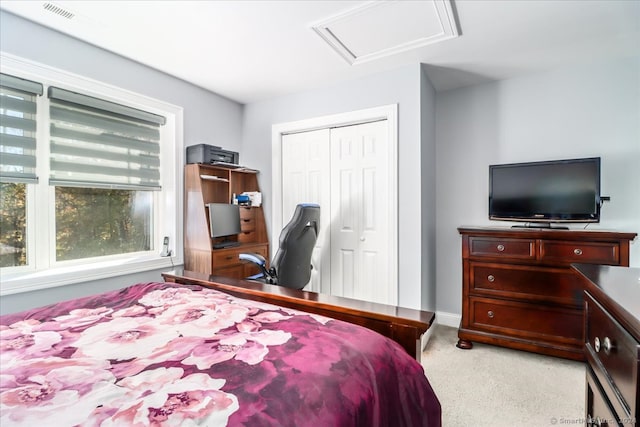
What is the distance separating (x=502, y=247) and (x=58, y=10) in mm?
3594

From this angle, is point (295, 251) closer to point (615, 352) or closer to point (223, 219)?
point (223, 219)

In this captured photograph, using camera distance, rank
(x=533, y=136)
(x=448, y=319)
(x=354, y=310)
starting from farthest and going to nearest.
Result: 1. (x=448, y=319)
2. (x=533, y=136)
3. (x=354, y=310)

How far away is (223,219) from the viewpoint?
2.93 m

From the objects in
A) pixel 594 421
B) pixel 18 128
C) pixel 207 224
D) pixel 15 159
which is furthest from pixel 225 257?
pixel 594 421

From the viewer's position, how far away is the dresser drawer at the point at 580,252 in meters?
2.06

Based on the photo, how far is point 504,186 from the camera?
263 centimetres

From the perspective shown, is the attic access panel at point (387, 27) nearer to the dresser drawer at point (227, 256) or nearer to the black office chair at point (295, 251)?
the black office chair at point (295, 251)

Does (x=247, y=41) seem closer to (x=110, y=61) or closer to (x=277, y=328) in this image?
(x=110, y=61)

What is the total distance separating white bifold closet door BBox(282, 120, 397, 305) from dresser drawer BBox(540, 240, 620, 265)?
1.18 meters

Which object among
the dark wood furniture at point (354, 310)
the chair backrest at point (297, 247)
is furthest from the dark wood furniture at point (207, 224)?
the dark wood furniture at point (354, 310)

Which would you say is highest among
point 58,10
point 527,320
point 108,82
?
point 58,10

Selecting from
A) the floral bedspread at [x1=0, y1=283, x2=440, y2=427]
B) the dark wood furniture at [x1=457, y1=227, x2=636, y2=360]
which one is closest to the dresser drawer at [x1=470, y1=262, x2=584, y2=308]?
the dark wood furniture at [x1=457, y1=227, x2=636, y2=360]

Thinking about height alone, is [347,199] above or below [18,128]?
below

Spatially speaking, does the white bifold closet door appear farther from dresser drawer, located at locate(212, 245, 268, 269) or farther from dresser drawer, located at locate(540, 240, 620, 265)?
dresser drawer, located at locate(540, 240, 620, 265)
